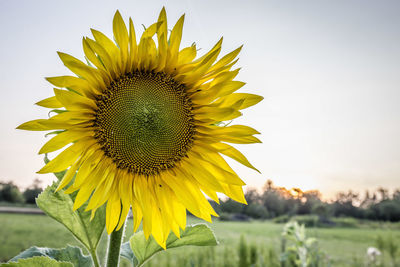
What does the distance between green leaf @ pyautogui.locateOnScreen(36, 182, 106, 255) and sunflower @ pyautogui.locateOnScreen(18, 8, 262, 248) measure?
0.06 m

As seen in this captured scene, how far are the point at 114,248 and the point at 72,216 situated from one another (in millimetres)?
212

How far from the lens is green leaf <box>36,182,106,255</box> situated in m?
1.11

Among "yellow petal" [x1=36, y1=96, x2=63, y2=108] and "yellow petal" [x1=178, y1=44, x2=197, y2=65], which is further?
"yellow petal" [x1=178, y1=44, x2=197, y2=65]

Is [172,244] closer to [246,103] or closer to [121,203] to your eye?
[121,203]

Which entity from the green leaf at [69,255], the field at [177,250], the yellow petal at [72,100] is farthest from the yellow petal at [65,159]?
the field at [177,250]

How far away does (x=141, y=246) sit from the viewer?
4.04 feet

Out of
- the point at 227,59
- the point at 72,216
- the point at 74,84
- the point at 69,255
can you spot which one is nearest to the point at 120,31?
the point at 74,84

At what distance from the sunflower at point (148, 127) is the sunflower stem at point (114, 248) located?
37 millimetres

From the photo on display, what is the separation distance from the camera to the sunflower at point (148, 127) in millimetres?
1004

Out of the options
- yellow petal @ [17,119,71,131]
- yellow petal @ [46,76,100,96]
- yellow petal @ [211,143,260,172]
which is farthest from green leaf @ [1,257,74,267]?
yellow petal @ [211,143,260,172]

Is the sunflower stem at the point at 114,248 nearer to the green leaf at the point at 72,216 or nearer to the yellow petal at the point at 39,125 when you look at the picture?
the green leaf at the point at 72,216

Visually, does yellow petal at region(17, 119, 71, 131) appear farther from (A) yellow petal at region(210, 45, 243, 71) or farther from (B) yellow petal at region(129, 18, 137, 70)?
(A) yellow petal at region(210, 45, 243, 71)

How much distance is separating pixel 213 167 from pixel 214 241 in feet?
0.95

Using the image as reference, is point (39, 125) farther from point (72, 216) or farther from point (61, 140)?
point (72, 216)
